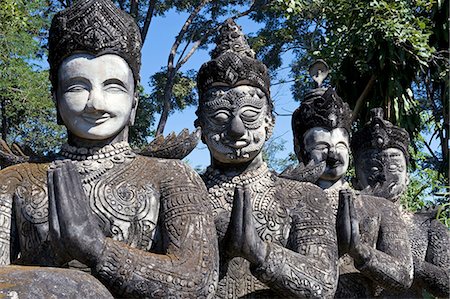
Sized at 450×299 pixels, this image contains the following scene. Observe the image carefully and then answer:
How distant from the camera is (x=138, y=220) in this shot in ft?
11.4

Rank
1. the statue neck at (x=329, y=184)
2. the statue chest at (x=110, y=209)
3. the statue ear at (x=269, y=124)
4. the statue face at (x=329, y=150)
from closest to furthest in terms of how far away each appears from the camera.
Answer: the statue chest at (x=110, y=209)
the statue ear at (x=269, y=124)
the statue face at (x=329, y=150)
the statue neck at (x=329, y=184)

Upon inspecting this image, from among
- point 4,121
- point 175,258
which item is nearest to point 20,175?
point 175,258

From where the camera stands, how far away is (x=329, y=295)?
3977mm

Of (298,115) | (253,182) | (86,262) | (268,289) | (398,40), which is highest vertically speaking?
(398,40)

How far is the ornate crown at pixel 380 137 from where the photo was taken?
668cm

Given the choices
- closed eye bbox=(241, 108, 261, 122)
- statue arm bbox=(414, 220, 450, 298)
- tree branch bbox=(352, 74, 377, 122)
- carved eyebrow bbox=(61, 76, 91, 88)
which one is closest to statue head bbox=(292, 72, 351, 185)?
statue arm bbox=(414, 220, 450, 298)

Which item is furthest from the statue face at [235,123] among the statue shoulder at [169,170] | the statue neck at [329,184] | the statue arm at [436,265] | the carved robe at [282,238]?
the statue arm at [436,265]

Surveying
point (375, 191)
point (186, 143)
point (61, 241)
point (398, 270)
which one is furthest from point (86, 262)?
point (375, 191)

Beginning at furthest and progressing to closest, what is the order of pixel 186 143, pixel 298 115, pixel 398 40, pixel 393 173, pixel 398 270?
pixel 398 40
pixel 393 173
pixel 298 115
pixel 398 270
pixel 186 143

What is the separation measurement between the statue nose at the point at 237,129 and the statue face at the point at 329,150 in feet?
4.66

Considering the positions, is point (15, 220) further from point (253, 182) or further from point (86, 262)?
point (253, 182)

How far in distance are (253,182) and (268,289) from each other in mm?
642

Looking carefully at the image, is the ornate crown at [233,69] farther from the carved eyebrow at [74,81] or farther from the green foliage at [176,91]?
the green foliage at [176,91]

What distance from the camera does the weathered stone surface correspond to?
243cm
